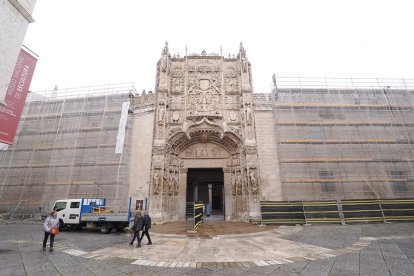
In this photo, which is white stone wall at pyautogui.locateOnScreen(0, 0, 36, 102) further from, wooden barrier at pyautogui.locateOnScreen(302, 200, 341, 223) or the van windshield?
wooden barrier at pyautogui.locateOnScreen(302, 200, 341, 223)

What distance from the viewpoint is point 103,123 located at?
16750 millimetres

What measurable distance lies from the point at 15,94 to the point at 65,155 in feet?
26.3

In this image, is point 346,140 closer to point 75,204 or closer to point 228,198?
point 228,198

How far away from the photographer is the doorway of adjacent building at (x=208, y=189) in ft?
73.3

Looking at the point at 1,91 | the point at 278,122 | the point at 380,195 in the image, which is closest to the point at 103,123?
the point at 1,91

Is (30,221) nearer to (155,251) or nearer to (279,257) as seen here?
(155,251)

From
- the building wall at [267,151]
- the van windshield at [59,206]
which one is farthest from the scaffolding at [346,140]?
the van windshield at [59,206]

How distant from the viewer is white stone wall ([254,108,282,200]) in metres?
15.5

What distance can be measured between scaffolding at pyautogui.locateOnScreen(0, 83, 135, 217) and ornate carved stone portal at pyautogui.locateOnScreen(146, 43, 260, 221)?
9.73 feet

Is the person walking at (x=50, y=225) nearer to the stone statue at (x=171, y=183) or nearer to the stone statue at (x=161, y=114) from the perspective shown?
the stone statue at (x=171, y=183)

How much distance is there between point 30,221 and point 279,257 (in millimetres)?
17114

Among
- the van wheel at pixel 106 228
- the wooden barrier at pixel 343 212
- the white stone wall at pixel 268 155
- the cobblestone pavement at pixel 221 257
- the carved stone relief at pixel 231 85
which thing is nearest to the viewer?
the cobblestone pavement at pixel 221 257

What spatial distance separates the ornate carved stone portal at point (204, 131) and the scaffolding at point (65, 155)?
2967mm

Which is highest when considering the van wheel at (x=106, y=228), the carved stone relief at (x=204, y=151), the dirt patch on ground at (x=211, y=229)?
the carved stone relief at (x=204, y=151)
